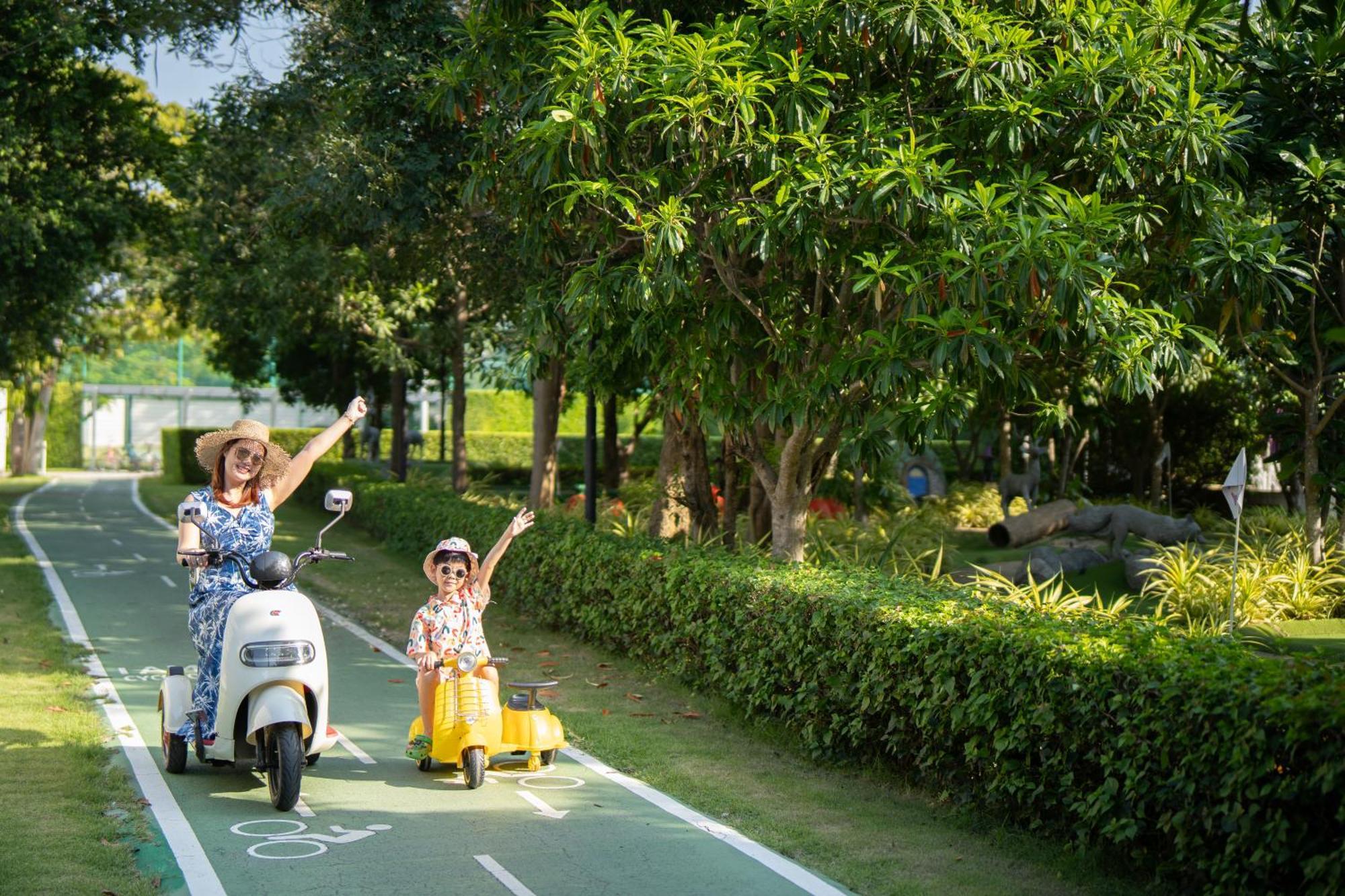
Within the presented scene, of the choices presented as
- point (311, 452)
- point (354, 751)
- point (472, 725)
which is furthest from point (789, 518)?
point (311, 452)

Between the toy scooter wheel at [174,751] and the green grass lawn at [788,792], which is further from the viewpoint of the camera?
the toy scooter wheel at [174,751]

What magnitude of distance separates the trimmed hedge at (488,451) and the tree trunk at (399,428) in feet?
18.6

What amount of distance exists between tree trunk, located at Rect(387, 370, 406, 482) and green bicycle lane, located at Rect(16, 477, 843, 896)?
17218 mm

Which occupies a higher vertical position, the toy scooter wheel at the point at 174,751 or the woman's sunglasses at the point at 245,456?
the woman's sunglasses at the point at 245,456

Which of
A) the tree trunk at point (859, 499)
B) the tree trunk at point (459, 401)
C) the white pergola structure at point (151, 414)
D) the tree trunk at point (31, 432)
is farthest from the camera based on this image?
the white pergola structure at point (151, 414)

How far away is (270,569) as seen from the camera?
714 cm

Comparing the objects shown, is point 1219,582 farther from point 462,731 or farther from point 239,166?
point 239,166

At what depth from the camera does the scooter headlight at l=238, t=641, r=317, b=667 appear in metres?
7.00

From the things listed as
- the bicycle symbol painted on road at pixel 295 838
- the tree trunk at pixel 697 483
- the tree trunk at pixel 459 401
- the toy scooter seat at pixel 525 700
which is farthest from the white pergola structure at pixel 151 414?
the bicycle symbol painted on road at pixel 295 838

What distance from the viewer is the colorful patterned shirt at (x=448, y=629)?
795cm

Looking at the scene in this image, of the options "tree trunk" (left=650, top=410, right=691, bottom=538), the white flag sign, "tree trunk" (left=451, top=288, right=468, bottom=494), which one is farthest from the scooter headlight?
"tree trunk" (left=451, top=288, right=468, bottom=494)

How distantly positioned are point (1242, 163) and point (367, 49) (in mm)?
10067

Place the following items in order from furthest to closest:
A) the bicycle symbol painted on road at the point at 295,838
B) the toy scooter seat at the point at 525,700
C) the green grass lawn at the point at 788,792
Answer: the toy scooter seat at the point at 525,700, the bicycle symbol painted on road at the point at 295,838, the green grass lawn at the point at 788,792

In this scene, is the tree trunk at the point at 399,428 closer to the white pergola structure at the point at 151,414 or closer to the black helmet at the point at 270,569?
the black helmet at the point at 270,569
